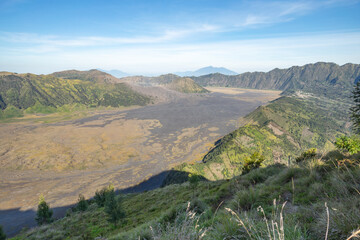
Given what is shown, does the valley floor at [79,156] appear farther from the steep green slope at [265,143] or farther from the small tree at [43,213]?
the small tree at [43,213]

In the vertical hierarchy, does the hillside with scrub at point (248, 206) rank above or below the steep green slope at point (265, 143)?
above

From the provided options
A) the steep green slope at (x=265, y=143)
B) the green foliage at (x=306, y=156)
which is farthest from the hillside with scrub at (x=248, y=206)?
the steep green slope at (x=265, y=143)

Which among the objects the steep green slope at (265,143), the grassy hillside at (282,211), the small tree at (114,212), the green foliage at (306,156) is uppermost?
the grassy hillside at (282,211)

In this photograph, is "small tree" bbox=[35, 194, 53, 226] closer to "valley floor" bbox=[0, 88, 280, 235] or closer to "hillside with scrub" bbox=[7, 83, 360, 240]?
"hillside with scrub" bbox=[7, 83, 360, 240]

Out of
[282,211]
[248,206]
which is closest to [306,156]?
[248,206]

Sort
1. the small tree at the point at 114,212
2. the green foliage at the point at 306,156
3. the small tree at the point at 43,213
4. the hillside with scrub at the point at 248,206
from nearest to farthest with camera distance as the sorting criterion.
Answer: the hillside with scrub at the point at 248,206 → the green foliage at the point at 306,156 → the small tree at the point at 114,212 → the small tree at the point at 43,213

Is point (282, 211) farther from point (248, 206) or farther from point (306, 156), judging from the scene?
point (306, 156)

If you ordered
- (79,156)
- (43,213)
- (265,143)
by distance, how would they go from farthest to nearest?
(265,143), (79,156), (43,213)

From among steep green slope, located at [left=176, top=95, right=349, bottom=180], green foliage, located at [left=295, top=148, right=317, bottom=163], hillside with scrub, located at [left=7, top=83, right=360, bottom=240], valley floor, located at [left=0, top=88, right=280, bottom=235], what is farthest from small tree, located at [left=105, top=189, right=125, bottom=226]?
steep green slope, located at [left=176, top=95, right=349, bottom=180]

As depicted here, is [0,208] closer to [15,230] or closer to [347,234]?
[15,230]
